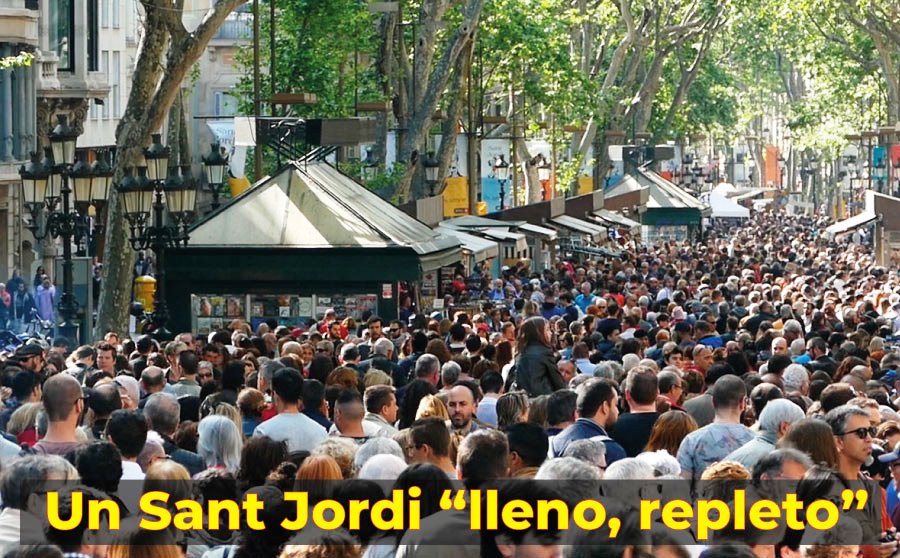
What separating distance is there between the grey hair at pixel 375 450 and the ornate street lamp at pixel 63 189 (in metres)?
11.2

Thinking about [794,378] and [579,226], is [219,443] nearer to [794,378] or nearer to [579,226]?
[794,378]

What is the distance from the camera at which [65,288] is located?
66.4ft

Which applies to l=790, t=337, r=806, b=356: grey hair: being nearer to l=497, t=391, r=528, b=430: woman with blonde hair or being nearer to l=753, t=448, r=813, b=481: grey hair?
l=497, t=391, r=528, b=430: woman with blonde hair

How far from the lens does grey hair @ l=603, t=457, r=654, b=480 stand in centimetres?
880

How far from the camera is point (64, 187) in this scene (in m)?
20.7

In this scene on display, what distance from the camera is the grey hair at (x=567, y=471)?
7.88m

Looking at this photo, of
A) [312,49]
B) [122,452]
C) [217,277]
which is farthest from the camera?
[312,49]

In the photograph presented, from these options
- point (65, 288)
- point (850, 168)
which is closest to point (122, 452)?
point (65, 288)

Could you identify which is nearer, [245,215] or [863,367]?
Result: [863,367]

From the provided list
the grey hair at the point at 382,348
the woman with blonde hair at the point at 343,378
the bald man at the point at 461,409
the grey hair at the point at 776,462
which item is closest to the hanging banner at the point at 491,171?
the grey hair at the point at 382,348

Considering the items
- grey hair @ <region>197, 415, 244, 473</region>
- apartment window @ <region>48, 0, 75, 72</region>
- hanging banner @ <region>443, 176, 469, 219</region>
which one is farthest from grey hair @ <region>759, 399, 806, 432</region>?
apartment window @ <region>48, 0, 75, 72</region>

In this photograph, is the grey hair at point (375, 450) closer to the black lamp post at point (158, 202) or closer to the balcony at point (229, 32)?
the black lamp post at point (158, 202)

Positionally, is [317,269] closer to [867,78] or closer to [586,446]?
[586,446]

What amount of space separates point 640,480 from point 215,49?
2324 inches
